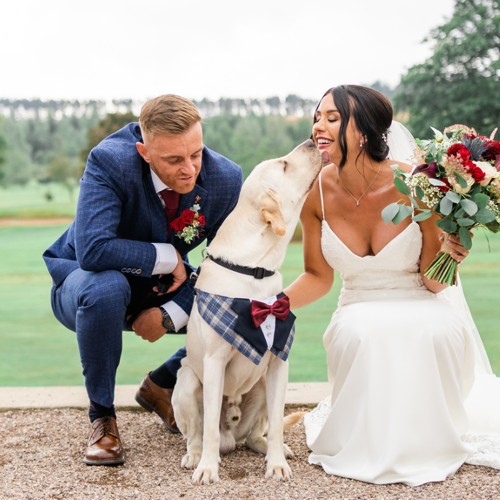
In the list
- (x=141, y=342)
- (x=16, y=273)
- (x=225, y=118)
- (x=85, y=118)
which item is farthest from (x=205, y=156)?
(x=85, y=118)

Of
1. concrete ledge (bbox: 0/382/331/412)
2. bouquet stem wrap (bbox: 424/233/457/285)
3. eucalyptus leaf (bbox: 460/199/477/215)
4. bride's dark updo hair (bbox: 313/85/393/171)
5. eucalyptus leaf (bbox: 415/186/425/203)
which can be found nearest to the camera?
eucalyptus leaf (bbox: 460/199/477/215)

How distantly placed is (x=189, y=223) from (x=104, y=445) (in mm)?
1268

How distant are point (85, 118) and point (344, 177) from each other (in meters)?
24.1

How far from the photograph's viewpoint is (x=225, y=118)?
21797 millimetres

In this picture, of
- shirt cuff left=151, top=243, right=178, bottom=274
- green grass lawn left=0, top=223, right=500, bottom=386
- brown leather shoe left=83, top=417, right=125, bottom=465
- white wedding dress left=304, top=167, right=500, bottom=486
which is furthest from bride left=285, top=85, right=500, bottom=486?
green grass lawn left=0, top=223, right=500, bottom=386

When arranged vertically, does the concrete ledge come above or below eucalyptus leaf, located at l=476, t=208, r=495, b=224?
below

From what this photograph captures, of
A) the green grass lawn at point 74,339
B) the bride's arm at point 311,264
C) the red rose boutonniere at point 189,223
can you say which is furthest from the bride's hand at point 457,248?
the green grass lawn at point 74,339

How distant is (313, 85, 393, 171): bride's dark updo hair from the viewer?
2990 mm

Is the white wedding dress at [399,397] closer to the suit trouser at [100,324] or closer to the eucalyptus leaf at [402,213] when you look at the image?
the eucalyptus leaf at [402,213]

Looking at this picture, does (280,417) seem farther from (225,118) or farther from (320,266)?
(225,118)

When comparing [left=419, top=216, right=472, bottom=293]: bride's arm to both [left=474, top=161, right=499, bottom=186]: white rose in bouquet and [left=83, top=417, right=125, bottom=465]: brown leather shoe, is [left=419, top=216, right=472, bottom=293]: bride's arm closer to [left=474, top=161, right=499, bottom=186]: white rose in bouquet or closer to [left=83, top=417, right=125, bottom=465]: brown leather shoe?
[left=474, top=161, right=499, bottom=186]: white rose in bouquet

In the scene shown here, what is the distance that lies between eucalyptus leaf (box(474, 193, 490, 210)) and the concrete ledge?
184 centimetres

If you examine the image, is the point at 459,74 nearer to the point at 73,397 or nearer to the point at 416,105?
the point at 416,105

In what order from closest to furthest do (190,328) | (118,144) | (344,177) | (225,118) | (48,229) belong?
(190,328)
(118,144)
(344,177)
(225,118)
(48,229)
